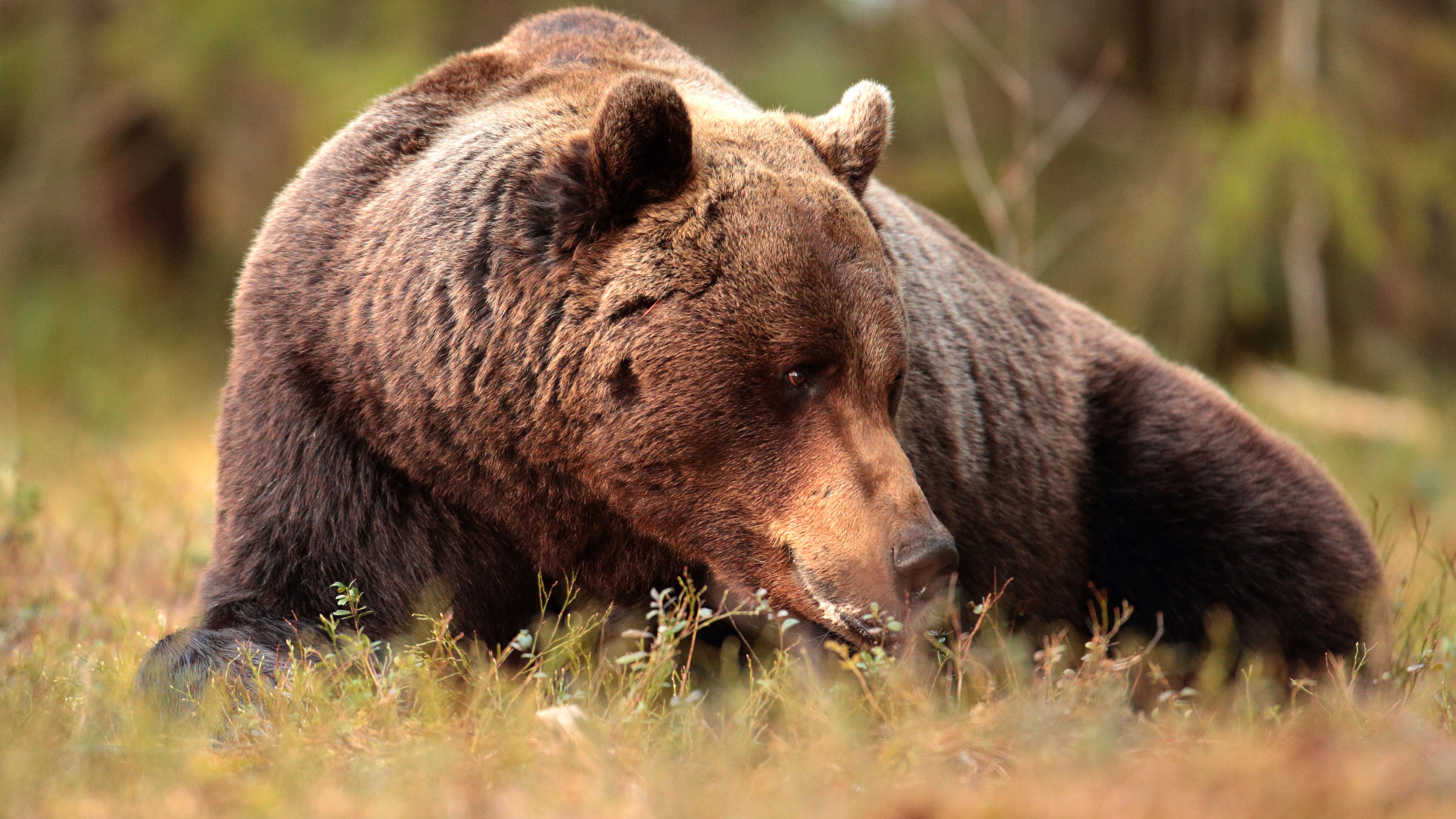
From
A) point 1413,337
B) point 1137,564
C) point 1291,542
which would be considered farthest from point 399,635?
point 1413,337

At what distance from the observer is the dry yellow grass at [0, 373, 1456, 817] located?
227 cm

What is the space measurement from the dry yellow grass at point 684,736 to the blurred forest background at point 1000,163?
182 inches

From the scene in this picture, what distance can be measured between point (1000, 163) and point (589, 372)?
862 centimetres

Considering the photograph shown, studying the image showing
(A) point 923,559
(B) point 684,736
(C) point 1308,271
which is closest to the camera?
(B) point 684,736

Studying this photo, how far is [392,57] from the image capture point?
35.3ft

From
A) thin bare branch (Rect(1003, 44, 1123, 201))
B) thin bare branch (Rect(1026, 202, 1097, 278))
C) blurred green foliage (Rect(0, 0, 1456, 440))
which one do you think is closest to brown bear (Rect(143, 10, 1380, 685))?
blurred green foliage (Rect(0, 0, 1456, 440))

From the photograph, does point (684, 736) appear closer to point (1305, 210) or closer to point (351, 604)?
point (351, 604)

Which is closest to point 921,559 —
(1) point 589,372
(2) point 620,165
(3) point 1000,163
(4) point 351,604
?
(1) point 589,372

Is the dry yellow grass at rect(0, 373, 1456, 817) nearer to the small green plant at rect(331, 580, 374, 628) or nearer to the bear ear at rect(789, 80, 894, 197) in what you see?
the small green plant at rect(331, 580, 374, 628)

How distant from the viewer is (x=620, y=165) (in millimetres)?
3436

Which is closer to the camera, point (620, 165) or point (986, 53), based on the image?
point (620, 165)

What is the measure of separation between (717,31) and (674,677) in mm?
9544

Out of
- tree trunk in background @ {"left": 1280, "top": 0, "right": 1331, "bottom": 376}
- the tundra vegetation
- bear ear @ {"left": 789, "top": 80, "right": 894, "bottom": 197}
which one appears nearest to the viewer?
the tundra vegetation

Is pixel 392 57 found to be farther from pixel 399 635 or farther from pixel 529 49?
pixel 399 635
